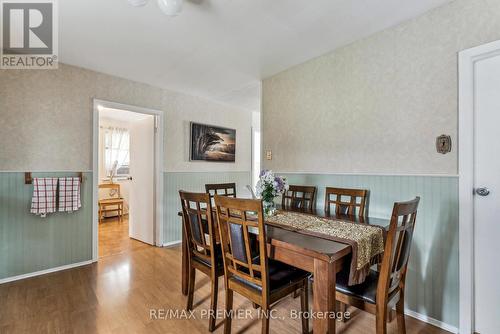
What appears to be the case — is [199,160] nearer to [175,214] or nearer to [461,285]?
[175,214]

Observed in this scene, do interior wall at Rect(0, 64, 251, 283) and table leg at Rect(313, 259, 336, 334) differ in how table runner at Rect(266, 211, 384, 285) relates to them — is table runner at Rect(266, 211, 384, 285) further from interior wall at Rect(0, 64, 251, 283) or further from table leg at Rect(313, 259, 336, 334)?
interior wall at Rect(0, 64, 251, 283)

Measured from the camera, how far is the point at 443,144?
180cm

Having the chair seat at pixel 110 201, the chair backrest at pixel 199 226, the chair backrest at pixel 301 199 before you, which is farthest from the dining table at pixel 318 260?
the chair seat at pixel 110 201

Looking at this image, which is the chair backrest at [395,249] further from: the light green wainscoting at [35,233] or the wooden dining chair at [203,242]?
the light green wainscoting at [35,233]

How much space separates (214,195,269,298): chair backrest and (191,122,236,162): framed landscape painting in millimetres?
2566

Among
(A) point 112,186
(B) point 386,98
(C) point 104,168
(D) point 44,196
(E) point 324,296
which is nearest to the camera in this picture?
(E) point 324,296

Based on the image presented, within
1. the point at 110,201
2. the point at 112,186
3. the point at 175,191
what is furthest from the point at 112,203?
the point at 175,191

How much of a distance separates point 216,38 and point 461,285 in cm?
286

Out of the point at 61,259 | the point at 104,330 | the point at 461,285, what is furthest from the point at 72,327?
the point at 461,285

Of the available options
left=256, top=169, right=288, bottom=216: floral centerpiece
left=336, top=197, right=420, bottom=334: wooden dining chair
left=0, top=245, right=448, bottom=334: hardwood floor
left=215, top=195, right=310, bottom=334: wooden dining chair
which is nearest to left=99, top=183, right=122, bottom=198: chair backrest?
left=0, top=245, right=448, bottom=334: hardwood floor

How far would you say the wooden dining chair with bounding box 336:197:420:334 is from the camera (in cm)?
125

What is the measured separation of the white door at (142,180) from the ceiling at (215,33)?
3.12 feet

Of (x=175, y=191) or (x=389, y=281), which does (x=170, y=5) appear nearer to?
(x=389, y=281)

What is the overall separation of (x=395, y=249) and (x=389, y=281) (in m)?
0.17
